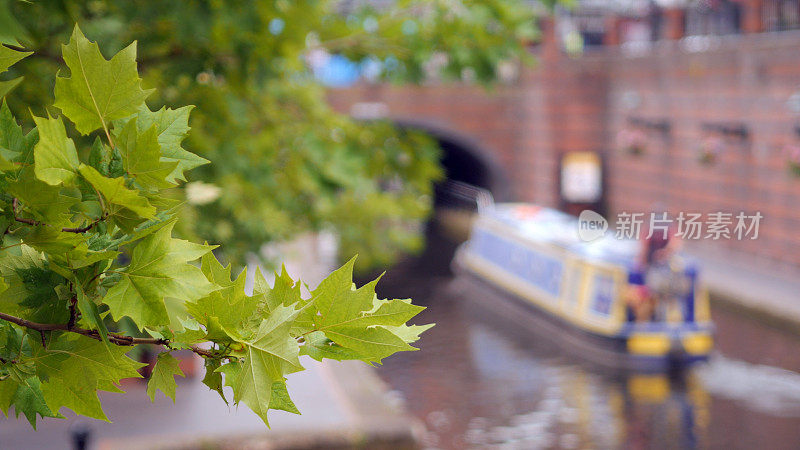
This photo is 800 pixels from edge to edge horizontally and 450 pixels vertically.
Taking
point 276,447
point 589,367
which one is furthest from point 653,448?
point 276,447

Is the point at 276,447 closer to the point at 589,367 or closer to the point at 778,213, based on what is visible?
the point at 589,367

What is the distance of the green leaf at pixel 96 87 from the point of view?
1292mm

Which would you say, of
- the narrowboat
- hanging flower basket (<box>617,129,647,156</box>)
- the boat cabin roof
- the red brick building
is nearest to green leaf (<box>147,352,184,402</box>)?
the narrowboat

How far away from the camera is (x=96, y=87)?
133 cm

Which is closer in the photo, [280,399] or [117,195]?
[117,195]

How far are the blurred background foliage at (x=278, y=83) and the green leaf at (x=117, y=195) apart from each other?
3.97 meters

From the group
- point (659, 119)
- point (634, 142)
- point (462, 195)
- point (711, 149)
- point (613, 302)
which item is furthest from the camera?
point (462, 195)

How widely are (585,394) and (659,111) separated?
40.1ft

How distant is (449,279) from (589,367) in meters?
8.16

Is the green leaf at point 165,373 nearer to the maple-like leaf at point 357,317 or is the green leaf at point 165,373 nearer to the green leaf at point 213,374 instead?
the green leaf at point 213,374

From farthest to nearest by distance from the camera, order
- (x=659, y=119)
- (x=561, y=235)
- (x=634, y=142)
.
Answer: (x=634, y=142)
(x=659, y=119)
(x=561, y=235)

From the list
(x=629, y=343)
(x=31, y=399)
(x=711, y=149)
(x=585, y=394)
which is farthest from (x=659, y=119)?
(x=31, y=399)

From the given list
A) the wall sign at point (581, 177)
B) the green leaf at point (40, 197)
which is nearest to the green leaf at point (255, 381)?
the green leaf at point (40, 197)

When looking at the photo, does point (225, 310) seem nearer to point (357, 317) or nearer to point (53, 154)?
point (357, 317)
